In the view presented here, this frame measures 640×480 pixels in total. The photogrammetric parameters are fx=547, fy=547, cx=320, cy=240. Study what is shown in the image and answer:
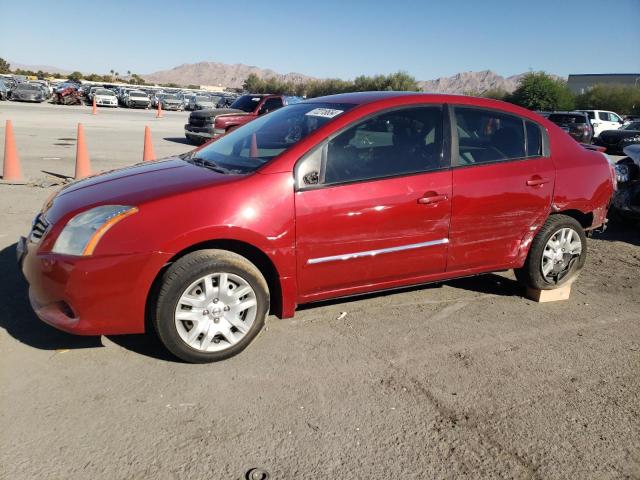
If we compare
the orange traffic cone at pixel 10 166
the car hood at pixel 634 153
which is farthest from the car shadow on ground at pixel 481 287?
the orange traffic cone at pixel 10 166

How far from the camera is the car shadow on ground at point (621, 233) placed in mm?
7188

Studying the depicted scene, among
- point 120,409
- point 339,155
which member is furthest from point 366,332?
point 120,409

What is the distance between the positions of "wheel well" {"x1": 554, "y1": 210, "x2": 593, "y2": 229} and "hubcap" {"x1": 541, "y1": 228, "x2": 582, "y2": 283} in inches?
6.6

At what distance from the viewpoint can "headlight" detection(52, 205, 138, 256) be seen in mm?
3203

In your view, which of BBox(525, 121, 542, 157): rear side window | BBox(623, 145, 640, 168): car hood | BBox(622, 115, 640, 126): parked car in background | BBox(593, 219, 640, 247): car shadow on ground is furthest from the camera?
BBox(622, 115, 640, 126): parked car in background

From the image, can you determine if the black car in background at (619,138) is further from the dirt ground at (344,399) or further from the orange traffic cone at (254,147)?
the orange traffic cone at (254,147)

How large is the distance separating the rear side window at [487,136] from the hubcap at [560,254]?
2.69 feet

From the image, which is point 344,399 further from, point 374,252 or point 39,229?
point 39,229

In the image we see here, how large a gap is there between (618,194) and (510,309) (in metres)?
3.98

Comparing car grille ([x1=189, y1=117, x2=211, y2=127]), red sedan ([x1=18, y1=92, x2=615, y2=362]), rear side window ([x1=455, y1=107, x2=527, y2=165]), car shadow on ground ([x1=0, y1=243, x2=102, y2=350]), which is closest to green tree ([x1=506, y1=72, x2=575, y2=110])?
car grille ([x1=189, y1=117, x2=211, y2=127])

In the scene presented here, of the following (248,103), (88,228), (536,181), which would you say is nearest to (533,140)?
(536,181)

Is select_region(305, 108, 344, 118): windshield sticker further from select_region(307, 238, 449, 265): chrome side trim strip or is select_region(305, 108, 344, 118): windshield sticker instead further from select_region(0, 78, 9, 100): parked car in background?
select_region(0, 78, 9, 100): parked car in background

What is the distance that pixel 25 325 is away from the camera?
3.85 meters

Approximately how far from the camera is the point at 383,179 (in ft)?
12.6
